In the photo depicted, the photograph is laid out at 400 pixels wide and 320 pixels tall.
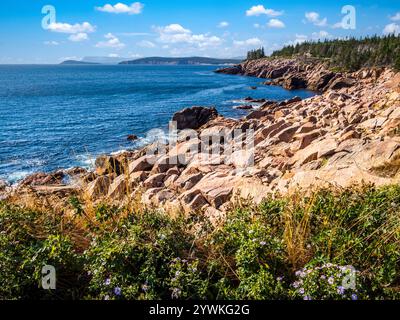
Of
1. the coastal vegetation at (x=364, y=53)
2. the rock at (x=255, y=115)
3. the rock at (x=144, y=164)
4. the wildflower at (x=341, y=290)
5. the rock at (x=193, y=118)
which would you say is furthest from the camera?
the coastal vegetation at (x=364, y=53)

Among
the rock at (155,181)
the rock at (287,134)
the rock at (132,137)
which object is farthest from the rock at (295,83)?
the rock at (155,181)

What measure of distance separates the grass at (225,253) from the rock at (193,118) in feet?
95.2

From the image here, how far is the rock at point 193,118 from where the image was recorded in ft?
112

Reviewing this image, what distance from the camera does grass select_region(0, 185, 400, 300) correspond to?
3852 millimetres

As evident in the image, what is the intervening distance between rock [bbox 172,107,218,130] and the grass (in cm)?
2902

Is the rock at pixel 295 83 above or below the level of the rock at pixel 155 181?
above

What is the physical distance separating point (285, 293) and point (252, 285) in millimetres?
382

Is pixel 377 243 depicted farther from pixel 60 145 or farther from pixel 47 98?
pixel 47 98

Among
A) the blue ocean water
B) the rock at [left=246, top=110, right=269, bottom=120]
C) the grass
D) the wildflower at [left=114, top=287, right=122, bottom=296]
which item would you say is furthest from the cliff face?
the wildflower at [left=114, top=287, right=122, bottom=296]

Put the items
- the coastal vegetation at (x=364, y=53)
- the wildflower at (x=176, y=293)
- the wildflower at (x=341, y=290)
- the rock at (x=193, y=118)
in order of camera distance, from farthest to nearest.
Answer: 1. the coastal vegetation at (x=364, y=53)
2. the rock at (x=193, y=118)
3. the wildflower at (x=176, y=293)
4. the wildflower at (x=341, y=290)

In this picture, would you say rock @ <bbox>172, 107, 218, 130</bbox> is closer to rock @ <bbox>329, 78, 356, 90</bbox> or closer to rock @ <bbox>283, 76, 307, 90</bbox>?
rock @ <bbox>329, 78, 356, 90</bbox>

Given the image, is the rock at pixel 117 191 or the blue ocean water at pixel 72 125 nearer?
the rock at pixel 117 191

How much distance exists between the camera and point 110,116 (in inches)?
1697

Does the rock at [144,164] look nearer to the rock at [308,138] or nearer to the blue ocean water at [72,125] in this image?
the blue ocean water at [72,125]
